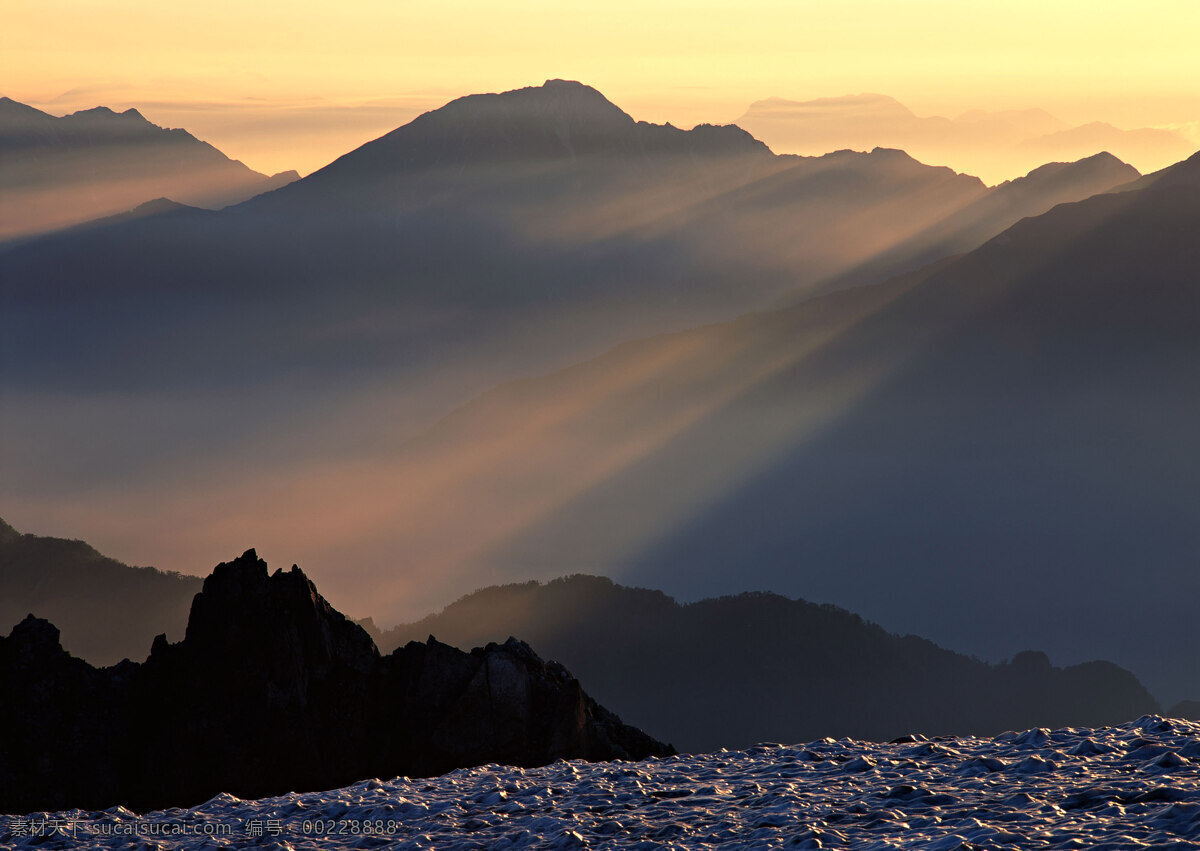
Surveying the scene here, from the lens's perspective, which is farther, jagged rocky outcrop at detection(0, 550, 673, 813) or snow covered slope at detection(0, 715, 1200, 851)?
jagged rocky outcrop at detection(0, 550, 673, 813)

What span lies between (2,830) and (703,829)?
16.0m

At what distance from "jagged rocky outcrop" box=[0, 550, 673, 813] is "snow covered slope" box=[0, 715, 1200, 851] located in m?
16.4

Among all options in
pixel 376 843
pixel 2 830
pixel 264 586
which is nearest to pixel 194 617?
pixel 264 586

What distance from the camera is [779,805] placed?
75.0 ft

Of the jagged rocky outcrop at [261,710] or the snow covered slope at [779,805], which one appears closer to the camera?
the snow covered slope at [779,805]

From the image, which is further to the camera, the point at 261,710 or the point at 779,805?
the point at 261,710

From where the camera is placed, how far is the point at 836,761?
26.2m

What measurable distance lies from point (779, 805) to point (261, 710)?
1105 inches

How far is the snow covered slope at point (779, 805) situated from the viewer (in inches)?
781

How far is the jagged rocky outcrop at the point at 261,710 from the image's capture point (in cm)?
4422

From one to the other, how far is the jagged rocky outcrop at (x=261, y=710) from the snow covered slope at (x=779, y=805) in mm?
16416

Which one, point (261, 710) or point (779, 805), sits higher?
point (261, 710)

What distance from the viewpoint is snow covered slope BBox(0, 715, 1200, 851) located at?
19.8 meters

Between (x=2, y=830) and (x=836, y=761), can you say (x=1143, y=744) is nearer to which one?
(x=836, y=761)
